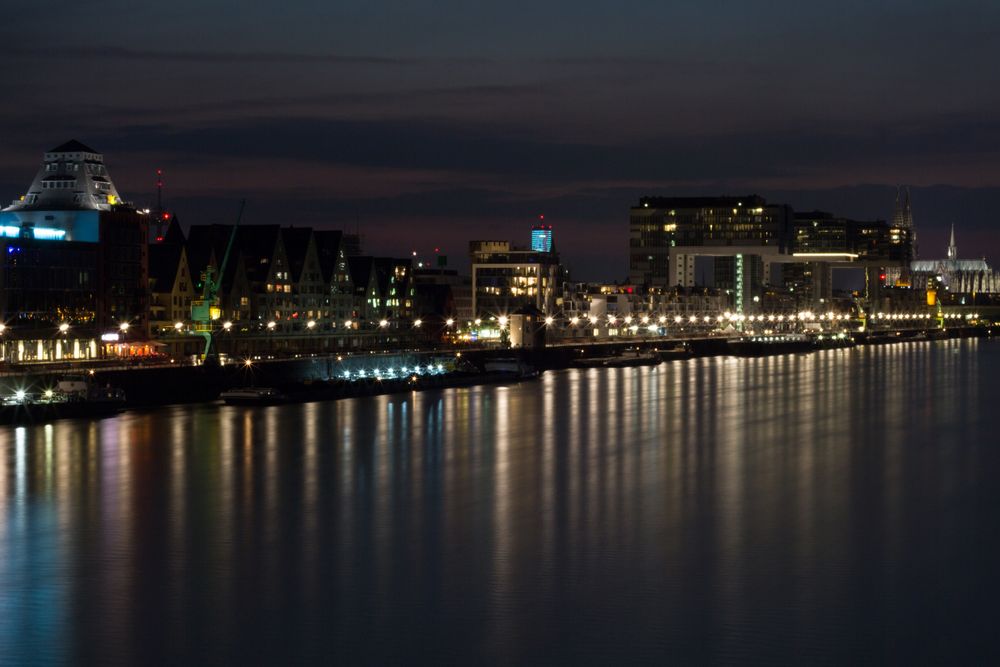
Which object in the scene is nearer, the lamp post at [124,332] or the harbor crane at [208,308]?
the lamp post at [124,332]

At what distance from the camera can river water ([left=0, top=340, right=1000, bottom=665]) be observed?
754 inches

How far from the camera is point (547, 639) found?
18938mm

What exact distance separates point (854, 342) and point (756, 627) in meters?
121

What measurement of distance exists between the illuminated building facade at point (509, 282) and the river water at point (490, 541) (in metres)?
52.6

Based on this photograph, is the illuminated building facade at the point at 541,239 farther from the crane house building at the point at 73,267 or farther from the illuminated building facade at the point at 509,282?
the crane house building at the point at 73,267

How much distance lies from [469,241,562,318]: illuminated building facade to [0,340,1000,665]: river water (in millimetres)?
52616

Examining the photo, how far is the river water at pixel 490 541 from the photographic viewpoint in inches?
754

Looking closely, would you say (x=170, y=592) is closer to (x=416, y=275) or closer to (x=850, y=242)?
(x=416, y=275)

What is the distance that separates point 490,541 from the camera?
25.6 metres

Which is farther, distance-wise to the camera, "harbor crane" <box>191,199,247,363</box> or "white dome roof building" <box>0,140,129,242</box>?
"harbor crane" <box>191,199,247,363</box>

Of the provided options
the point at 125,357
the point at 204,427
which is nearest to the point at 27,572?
the point at 204,427

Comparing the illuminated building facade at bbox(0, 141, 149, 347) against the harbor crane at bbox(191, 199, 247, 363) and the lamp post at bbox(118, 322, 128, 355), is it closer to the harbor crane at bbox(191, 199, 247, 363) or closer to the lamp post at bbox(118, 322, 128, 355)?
the lamp post at bbox(118, 322, 128, 355)

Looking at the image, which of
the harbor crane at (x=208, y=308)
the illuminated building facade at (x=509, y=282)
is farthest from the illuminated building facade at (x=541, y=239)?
the harbor crane at (x=208, y=308)

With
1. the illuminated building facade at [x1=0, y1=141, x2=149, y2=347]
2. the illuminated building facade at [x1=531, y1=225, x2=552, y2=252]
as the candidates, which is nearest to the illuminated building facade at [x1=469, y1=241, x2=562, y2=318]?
the illuminated building facade at [x1=531, y1=225, x2=552, y2=252]
